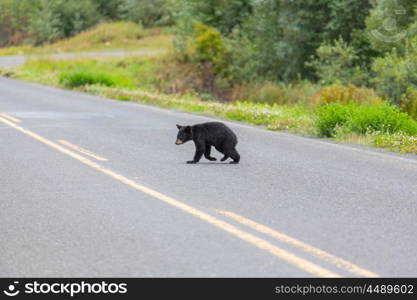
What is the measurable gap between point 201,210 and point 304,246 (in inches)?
66.7

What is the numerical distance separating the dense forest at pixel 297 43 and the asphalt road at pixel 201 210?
15.2m

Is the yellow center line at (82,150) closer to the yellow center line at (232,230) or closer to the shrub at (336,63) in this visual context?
the yellow center line at (232,230)

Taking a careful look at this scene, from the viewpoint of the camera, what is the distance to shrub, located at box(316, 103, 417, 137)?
14.8m

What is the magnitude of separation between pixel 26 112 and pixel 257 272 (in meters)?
15.6

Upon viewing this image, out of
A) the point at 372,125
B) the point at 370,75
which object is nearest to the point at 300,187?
the point at 372,125

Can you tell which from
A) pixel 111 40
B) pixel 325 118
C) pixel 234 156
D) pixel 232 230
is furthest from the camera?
pixel 111 40

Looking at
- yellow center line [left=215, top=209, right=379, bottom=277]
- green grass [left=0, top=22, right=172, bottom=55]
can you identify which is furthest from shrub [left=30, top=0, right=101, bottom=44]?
yellow center line [left=215, top=209, right=379, bottom=277]

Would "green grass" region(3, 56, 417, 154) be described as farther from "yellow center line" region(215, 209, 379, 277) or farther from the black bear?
"yellow center line" region(215, 209, 379, 277)

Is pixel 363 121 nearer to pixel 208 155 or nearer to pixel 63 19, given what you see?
pixel 208 155

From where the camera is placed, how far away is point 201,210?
25.3 ft

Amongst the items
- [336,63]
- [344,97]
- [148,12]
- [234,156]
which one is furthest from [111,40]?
[234,156]

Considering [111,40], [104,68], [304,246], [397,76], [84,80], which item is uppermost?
[304,246]

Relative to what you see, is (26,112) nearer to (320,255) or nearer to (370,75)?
(320,255)

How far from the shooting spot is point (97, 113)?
20062 mm
